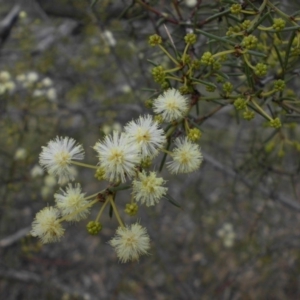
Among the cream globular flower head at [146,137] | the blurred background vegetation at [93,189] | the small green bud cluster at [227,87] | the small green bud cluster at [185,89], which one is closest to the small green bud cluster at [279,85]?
the small green bud cluster at [227,87]

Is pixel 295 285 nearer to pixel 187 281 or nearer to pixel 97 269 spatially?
pixel 187 281

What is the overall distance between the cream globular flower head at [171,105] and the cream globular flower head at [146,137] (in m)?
0.05

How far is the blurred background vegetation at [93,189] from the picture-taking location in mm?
3318

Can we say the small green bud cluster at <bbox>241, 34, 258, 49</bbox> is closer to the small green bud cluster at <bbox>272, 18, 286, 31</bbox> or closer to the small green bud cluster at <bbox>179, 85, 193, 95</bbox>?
the small green bud cluster at <bbox>272, 18, 286, 31</bbox>

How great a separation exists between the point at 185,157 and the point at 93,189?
4.27 metres

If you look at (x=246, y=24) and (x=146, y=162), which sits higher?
(x=246, y=24)

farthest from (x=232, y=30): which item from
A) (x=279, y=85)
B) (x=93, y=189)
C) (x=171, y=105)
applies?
(x=93, y=189)

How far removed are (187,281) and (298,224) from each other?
1.39 meters

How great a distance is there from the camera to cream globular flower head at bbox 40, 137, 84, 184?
116cm

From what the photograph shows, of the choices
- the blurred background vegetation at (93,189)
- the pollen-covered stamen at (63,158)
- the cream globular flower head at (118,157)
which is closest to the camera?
the cream globular flower head at (118,157)

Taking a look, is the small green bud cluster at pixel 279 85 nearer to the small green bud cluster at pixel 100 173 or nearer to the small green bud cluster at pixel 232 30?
the small green bud cluster at pixel 232 30

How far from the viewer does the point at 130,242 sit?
3.70ft

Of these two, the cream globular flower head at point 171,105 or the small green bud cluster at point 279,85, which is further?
the small green bud cluster at point 279,85

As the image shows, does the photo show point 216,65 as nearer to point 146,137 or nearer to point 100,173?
point 146,137
